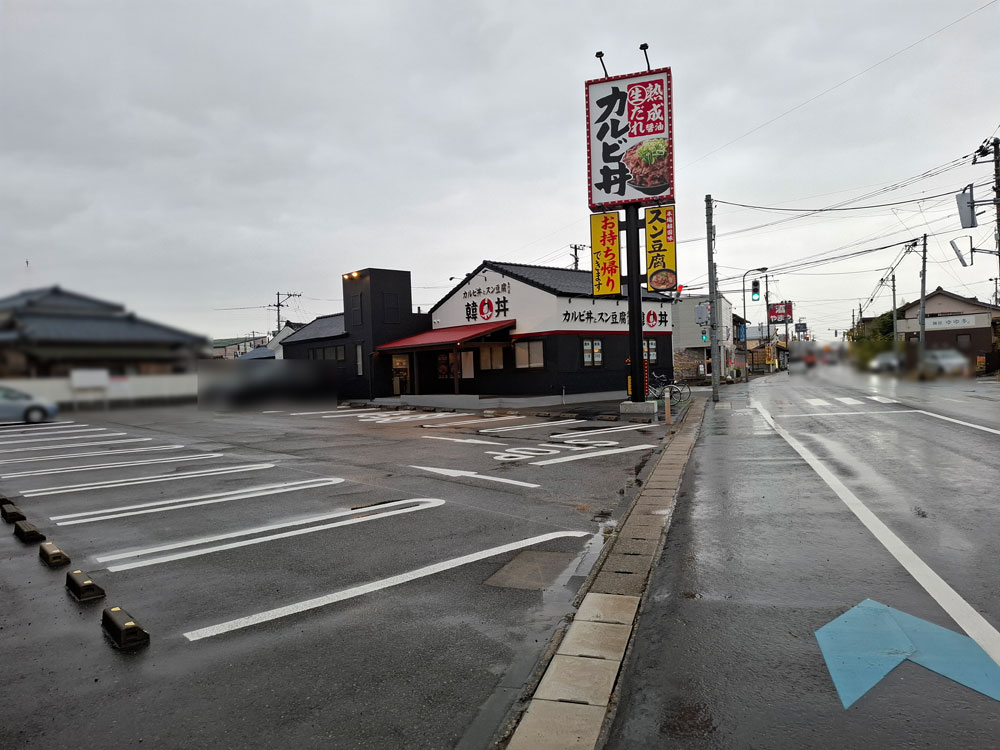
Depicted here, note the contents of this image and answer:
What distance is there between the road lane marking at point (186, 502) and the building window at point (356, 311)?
78.5 ft

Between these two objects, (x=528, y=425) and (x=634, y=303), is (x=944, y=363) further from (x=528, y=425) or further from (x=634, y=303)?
(x=634, y=303)

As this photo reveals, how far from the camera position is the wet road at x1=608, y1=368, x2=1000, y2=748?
312cm

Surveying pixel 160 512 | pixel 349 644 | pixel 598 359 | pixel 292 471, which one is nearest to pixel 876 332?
pixel 349 644

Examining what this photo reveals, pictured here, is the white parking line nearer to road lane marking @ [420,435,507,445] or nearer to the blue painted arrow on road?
road lane marking @ [420,435,507,445]

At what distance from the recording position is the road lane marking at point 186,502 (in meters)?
7.89

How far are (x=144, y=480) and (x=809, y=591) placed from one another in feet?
33.3

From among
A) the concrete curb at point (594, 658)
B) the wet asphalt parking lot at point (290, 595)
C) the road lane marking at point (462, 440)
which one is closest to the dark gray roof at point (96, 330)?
the wet asphalt parking lot at point (290, 595)

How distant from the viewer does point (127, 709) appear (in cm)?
334

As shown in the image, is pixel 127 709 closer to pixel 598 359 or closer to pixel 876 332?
pixel 876 332

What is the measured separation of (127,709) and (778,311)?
7.41 m

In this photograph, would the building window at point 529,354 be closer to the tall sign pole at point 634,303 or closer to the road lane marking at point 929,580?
the tall sign pole at point 634,303

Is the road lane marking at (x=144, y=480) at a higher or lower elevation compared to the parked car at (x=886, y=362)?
lower

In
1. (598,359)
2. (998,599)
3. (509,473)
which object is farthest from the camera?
(598,359)

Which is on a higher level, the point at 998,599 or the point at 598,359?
the point at 598,359
